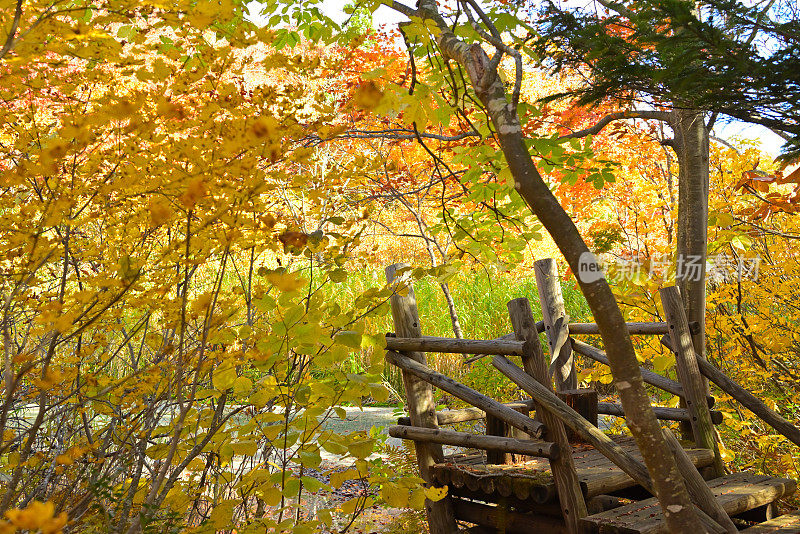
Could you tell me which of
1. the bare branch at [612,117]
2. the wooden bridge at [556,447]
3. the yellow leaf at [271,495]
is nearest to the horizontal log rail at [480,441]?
the wooden bridge at [556,447]

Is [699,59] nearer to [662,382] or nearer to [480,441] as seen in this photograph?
[480,441]

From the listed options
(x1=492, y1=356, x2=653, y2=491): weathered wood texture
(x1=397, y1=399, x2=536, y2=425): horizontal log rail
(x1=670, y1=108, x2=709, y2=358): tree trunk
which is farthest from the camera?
(x1=670, y1=108, x2=709, y2=358): tree trunk

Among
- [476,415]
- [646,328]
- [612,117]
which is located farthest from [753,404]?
[612,117]

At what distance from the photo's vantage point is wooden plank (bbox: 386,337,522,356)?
3.71m

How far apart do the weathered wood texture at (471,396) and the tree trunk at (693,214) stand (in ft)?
6.03

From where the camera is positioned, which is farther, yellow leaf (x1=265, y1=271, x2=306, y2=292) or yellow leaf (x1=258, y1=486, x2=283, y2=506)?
yellow leaf (x1=258, y1=486, x2=283, y2=506)

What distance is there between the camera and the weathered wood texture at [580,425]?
2.82m

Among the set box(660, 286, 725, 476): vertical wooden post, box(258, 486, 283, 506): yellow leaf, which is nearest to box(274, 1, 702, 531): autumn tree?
box(258, 486, 283, 506): yellow leaf

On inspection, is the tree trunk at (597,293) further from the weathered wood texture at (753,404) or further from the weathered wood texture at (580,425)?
the weathered wood texture at (753,404)

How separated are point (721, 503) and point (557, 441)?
0.94 m

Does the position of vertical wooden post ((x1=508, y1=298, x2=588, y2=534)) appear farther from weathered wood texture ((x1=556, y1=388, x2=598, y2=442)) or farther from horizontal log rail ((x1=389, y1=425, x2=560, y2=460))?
weathered wood texture ((x1=556, y1=388, x2=598, y2=442))

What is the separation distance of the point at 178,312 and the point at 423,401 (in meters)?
1.95

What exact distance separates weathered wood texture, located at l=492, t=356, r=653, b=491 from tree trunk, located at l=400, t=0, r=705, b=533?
0.56 meters

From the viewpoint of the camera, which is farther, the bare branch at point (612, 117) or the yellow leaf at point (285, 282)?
the bare branch at point (612, 117)
